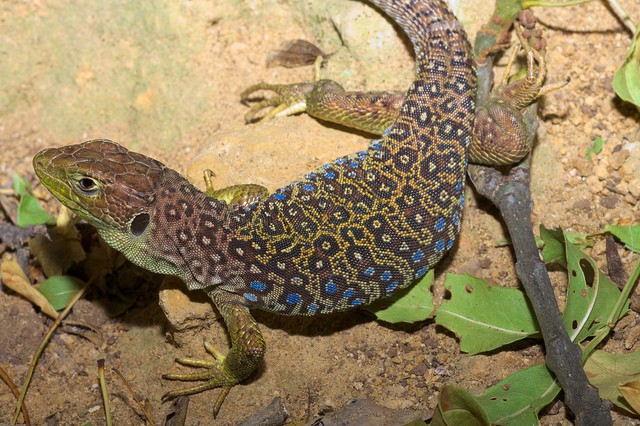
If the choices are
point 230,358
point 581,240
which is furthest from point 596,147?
point 230,358

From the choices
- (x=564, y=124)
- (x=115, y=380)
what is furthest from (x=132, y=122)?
(x=564, y=124)

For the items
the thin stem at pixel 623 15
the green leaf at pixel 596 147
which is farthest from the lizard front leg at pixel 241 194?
the thin stem at pixel 623 15

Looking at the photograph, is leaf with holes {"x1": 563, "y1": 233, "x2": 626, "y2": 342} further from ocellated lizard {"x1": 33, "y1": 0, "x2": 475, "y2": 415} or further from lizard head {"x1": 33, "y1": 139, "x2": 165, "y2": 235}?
lizard head {"x1": 33, "y1": 139, "x2": 165, "y2": 235}

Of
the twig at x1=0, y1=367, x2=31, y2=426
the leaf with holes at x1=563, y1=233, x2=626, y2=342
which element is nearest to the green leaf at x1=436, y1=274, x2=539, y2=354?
the leaf with holes at x1=563, y1=233, x2=626, y2=342

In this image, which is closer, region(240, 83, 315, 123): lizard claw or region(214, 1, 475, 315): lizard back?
region(214, 1, 475, 315): lizard back

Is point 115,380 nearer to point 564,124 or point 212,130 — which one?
point 212,130
